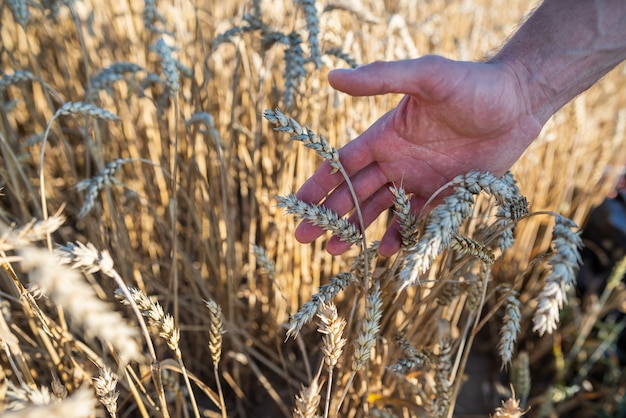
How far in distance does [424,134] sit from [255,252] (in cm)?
45

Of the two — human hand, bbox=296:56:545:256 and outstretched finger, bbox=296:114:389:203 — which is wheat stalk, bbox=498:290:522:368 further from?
outstretched finger, bbox=296:114:389:203

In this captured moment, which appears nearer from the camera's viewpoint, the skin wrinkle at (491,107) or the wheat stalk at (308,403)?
the wheat stalk at (308,403)

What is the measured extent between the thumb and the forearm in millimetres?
228

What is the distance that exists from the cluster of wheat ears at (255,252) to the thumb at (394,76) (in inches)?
6.5

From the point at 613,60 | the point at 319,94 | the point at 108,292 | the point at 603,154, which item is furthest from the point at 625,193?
the point at 108,292

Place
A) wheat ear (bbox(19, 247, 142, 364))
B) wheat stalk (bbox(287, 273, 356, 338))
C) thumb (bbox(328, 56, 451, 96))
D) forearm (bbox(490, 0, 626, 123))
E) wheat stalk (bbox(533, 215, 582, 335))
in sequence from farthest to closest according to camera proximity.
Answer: forearm (bbox(490, 0, 626, 123)) < thumb (bbox(328, 56, 451, 96)) < wheat stalk (bbox(287, 273, 356, 338)) < wheat stalk (bbox(533, 215, 582, 335)) < wheat ear (bbox(19, 247, 142, 364))

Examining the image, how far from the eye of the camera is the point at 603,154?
6.05 ft

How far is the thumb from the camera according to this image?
0.85 metres

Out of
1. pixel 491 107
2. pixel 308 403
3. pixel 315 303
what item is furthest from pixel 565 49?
pixel 308 403

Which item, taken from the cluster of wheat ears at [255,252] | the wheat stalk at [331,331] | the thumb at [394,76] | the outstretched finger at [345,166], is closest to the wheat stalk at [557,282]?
the cluster of wheat ears at [255,252]

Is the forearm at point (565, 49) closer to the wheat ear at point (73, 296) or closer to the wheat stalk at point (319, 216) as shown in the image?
the wheat stalk at point (319, 216)

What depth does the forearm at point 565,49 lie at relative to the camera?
988 millimetres

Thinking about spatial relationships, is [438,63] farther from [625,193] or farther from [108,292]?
[625,193]

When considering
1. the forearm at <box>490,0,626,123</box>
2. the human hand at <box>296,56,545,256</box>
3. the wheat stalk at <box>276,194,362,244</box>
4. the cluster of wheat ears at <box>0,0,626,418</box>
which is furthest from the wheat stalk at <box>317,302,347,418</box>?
the forearm at <box>490,0,626,123</box>
